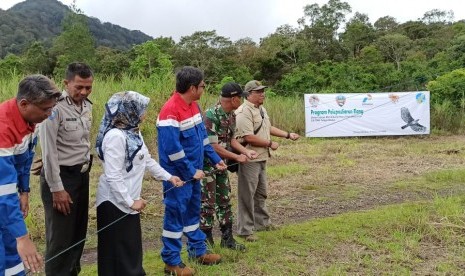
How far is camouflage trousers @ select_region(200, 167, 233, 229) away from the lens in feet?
14.4

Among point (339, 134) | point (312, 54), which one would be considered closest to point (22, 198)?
point (339, 134)

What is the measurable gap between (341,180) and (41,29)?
79541 millimetres

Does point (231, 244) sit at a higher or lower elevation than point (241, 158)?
lower

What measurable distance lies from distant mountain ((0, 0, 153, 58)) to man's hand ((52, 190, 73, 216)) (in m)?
47.9

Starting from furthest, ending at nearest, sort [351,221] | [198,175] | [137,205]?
[351,221], [198,175], [137,205]

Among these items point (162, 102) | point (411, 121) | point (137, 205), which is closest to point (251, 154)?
point (137, 205)

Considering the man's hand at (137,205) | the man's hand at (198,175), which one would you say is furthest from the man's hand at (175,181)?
the man's hand at (137,205)

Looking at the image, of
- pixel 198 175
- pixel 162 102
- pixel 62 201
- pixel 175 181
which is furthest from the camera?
pixel 162 102

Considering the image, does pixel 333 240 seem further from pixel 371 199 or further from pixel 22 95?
pixel 22 95

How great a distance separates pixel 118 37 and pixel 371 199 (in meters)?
89.3

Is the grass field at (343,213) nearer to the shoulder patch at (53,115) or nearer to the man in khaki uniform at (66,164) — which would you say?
the man in khaki uniform at (66,164)

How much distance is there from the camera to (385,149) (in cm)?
1205

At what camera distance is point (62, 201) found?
10.8 ft

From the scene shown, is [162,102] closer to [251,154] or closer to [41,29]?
[251,154]
